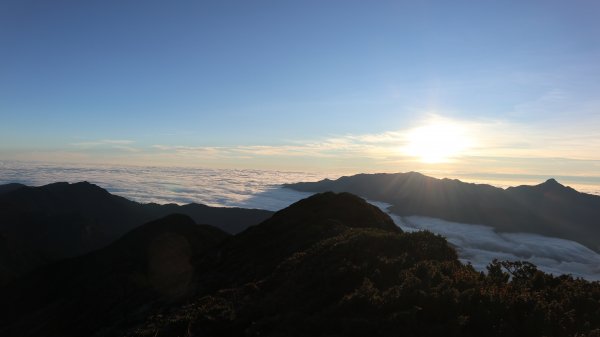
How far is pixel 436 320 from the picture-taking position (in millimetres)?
11945

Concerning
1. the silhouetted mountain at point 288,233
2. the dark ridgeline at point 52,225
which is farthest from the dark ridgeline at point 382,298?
the dark ridgeline at point 52,225

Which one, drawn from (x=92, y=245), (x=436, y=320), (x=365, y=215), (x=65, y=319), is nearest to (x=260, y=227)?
(x=365, y=215)

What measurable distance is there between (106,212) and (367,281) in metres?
202

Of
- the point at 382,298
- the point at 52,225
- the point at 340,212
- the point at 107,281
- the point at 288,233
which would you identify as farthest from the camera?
the point at 52,225

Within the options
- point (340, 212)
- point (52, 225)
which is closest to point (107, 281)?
point (340, 212)

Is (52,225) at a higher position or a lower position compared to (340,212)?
lower

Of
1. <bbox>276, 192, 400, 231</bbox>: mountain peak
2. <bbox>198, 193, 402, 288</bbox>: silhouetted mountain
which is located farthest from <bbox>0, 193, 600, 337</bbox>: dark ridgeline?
<bbox>276, 192, 400, 231</bbox>: mountain peak

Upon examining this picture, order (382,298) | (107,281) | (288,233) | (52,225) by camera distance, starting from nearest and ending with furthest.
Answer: (382,298) < (288,233) < (107,281) < (52,225)

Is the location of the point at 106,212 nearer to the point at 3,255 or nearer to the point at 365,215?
the point at 3,255

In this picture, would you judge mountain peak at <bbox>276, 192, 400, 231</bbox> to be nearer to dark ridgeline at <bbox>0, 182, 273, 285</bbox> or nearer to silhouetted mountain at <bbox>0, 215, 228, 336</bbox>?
silhouetted mountain at <bbox>0, 215, 228, 336</bbox>

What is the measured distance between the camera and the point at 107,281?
6581 cm

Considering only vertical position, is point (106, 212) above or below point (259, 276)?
below

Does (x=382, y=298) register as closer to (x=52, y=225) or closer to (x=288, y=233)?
(x=288, y=233)

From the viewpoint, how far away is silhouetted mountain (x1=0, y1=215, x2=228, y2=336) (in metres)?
49.9
